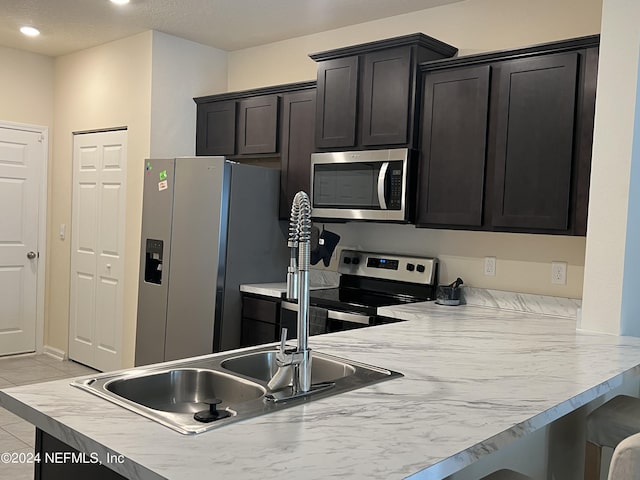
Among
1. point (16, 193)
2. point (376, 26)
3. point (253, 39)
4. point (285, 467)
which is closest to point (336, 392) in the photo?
point (285, 467)

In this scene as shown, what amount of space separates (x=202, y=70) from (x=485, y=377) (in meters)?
3.86

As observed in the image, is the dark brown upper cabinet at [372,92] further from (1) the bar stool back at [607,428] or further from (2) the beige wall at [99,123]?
(1) the bar stool back at [607,428]

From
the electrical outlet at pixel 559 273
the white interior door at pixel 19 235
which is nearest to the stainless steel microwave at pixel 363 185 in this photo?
the electrical outlet at pixel 559 273

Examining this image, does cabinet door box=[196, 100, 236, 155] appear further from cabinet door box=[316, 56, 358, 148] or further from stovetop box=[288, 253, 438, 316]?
stovetop box=[288, 253, 438, 316]

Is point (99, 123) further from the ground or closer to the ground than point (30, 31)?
closer to the ground

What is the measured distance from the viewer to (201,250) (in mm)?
3867

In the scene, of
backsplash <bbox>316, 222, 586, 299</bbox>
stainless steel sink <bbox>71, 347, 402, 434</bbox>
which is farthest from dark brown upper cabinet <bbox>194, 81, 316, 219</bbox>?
stainless steel sink <bbox>71, 347, 402, 434</bbox>

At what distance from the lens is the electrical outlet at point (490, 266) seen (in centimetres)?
348

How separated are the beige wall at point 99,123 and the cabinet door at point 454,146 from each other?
7.45 feet

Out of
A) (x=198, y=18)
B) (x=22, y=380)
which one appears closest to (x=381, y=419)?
(x=198, y=18)

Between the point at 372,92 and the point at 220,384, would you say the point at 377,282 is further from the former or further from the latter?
the point at 220,384

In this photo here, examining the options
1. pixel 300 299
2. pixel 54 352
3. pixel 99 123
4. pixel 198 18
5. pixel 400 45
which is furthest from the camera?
pixel 54 352

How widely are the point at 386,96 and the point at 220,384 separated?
2240 mm

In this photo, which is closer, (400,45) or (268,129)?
(400,45)
